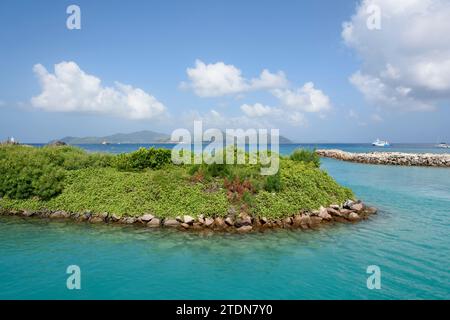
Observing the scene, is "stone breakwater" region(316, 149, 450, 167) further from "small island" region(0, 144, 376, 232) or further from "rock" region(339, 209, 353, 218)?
"small island" region(0, 144, 376, 232)

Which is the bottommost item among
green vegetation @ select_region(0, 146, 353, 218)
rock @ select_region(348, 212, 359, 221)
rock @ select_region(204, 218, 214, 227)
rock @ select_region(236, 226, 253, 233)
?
rock @ select_region(236, 226, 253, 233)

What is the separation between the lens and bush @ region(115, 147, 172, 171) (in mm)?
21816

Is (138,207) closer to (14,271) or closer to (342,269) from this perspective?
(14,271)

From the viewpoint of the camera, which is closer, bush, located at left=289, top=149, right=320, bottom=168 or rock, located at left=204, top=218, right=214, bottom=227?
rock, located at left=204, top=218, right=214, bottom=227

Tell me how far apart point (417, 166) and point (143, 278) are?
5374 cm

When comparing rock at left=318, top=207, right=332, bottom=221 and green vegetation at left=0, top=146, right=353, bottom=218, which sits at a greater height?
green vegetation at left=0, top=146, right=353, bottom=218

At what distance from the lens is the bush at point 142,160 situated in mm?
21816

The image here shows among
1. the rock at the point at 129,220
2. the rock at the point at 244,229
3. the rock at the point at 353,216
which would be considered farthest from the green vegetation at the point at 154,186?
the rock at the point at 353,216

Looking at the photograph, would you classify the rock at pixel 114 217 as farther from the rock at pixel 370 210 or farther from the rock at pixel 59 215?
the rock at pixel 370 210

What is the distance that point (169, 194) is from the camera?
17.8m

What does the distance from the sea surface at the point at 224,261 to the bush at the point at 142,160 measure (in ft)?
19.8

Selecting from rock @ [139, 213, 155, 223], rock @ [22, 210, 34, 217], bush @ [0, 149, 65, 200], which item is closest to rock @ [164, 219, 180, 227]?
rock @ [139, 213, 155, 223]

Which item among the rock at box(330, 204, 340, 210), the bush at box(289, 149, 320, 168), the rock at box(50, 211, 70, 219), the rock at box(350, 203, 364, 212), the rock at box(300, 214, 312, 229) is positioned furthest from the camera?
the bush at box(289, 149, 320, 168)
